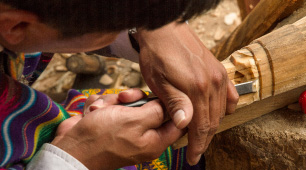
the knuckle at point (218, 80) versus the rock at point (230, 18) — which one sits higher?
the knuckle at point (218, 80)

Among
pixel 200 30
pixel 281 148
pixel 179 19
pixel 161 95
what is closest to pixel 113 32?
pixel 179 19

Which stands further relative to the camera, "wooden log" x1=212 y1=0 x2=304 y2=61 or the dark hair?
"wooden log" x1=212 y1=0 x2=304 y2=61

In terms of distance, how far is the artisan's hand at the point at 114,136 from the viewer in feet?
2.59

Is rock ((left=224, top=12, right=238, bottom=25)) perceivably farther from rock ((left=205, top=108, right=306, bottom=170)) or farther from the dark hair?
the dark hair

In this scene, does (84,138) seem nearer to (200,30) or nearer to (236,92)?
(236,92)

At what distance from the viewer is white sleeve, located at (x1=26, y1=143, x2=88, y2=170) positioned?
77 centimetres

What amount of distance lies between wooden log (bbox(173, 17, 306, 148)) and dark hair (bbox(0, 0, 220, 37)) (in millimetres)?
386

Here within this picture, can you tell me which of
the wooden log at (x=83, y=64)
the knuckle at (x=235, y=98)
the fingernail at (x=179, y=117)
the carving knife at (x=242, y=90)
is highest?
the fingernail at (x=179, y=117)

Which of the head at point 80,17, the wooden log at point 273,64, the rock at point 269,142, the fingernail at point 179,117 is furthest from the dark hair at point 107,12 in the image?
the rock at point 269,142

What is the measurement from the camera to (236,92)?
867mm

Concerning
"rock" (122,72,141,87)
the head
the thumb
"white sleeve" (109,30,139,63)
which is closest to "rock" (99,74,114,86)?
"rock" (122,72,141,87)

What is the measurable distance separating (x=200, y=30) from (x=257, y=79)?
1.79m

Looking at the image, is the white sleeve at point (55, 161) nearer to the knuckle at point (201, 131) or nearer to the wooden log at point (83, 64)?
the knuckle at point (201, 131)

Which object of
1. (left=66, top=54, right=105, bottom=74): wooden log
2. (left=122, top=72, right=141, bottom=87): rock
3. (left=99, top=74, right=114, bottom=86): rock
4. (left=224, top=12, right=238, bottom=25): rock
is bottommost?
(left=122, top=72, right=141, bottom=87): rock
